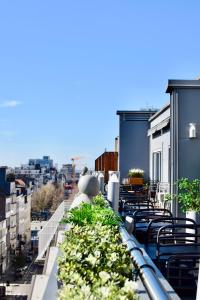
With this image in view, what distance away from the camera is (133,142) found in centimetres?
1717

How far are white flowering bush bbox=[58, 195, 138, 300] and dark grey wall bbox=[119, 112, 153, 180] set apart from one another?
1386cm

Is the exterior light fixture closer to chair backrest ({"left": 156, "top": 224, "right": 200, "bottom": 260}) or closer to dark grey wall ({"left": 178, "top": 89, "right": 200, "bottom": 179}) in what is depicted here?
dark grey wall ({"left": 178, "top": 89, "right": 200, "bottom": 179})

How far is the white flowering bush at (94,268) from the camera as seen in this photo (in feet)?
5.43

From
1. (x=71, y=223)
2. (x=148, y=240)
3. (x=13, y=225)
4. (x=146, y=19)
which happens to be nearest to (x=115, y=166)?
(x=146, y=19)

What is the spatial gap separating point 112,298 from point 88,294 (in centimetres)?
8

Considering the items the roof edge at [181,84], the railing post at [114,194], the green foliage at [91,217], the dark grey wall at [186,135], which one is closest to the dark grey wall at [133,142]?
the dark grey wall at [186,135]

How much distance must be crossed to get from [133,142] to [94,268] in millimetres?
15039

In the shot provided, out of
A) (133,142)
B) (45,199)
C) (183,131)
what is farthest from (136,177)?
(45,199)

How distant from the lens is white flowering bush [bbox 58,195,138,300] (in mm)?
1655

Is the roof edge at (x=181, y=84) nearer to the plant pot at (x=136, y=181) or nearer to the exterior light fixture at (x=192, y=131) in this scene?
the exterior light fixture at (x=192, y=131)

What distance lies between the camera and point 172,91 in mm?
8922

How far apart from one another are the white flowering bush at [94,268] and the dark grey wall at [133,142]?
13.9 meters

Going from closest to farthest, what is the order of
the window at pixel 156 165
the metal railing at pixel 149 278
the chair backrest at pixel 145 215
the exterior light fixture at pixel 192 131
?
the metal railing at pixel 149 278, the chair backrest at pixel 145 215, the exterior light fixture at pixel 192 131, the window at pixel 156 165

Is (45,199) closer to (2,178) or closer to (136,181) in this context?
(2,178)
